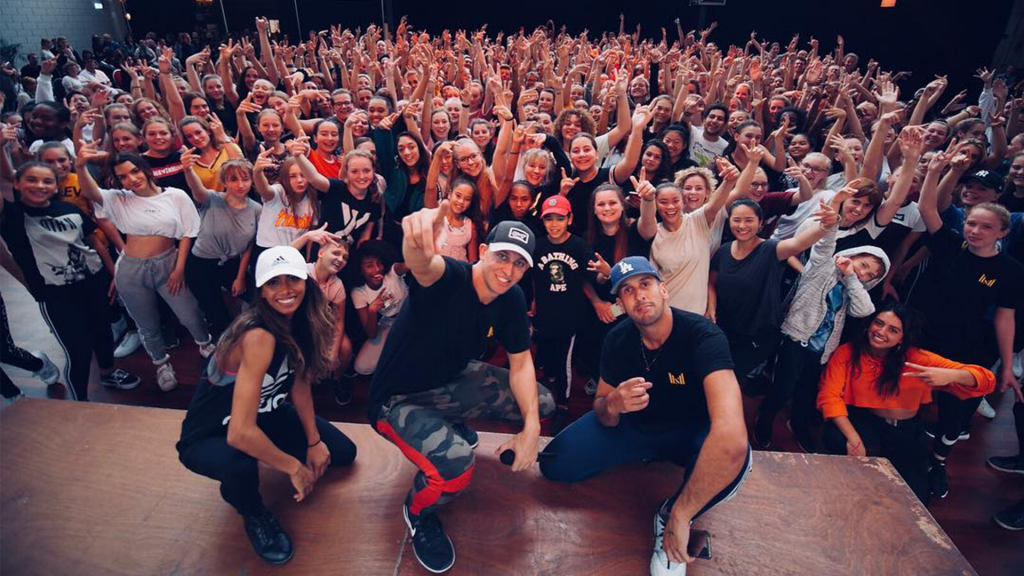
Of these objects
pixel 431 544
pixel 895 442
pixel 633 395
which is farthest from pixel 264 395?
pixel 895 442

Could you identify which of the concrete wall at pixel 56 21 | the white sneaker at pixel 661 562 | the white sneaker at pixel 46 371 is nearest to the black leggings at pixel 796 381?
the white sneaker at pixel 661 562

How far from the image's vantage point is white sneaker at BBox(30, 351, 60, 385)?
3.20 metres

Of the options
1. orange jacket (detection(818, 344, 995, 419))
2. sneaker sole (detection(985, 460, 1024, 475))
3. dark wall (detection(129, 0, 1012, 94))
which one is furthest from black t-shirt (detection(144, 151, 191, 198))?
dark wall (detection(129, 0, 1012, 94))

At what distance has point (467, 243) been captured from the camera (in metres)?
3.14

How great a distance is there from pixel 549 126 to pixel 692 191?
175 centimetres

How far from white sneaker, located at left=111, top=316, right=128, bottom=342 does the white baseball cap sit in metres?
2.89

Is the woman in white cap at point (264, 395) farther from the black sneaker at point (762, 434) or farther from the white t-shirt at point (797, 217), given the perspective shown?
the white t-shirt at point (797, 217)

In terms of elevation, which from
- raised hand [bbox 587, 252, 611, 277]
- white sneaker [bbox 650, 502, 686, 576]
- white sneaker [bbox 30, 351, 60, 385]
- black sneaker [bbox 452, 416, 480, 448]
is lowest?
white sneaker [bbox 30, 351, 60, 385]

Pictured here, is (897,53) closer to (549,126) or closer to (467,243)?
(549,126)

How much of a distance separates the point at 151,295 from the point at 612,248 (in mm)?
2862

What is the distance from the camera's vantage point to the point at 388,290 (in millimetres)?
3141

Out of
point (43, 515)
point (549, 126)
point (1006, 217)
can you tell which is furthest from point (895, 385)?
point (43, 515)

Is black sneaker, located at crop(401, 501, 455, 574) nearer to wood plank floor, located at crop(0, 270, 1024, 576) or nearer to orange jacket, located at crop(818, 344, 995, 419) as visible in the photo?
wood plank floor, located at crop(0, 270, 1024, 576)

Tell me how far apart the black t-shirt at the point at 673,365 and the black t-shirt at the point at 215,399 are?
1.32 m
